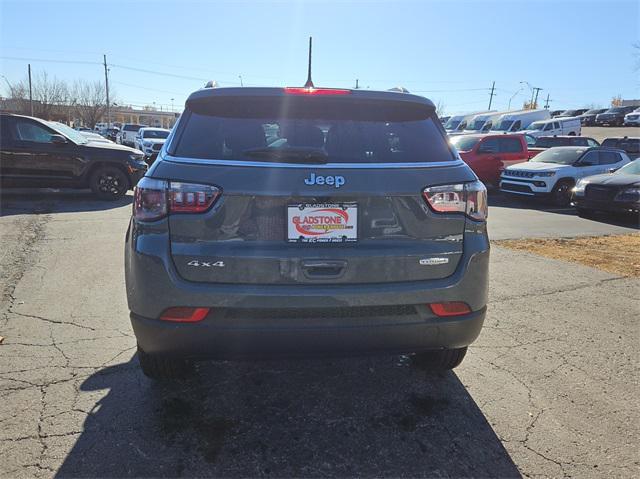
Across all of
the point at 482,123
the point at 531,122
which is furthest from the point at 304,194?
the point at 482,123

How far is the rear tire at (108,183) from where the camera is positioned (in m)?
10.9

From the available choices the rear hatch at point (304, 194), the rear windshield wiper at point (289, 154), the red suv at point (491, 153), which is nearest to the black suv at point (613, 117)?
the red suv at point (491, 153)

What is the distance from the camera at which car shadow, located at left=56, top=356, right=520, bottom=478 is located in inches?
90.6

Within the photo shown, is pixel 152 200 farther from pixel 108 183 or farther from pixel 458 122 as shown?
pixel 458 122

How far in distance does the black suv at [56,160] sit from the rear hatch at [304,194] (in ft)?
30.7

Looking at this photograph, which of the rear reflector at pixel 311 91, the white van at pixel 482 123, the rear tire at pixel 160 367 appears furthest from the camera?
the white van at pixel 482 123

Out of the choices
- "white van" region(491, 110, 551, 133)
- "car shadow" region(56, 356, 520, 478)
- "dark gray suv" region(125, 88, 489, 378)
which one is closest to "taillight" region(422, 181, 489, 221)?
"dark gray suv" region(125, 88, 489, 378)

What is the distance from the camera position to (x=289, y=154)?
7.86 ft

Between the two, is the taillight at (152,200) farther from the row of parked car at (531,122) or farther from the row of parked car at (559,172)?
the row of parked car at (531,122)

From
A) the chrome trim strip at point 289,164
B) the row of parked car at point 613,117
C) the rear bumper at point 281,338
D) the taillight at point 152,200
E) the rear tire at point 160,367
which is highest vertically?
the row of parked car at point 613,117

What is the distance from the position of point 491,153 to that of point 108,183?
11320mm

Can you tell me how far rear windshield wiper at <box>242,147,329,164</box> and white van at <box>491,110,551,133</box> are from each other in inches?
1328

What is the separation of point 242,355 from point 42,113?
71880 millimetres

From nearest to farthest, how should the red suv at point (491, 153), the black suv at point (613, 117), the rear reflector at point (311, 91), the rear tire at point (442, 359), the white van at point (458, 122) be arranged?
the rear reflector at point (311, 91) → the rear tire at point (442, 359) → the red suv at point (491, 153) → the white van at point (458, 122) → the black suv at point (613, 117)
